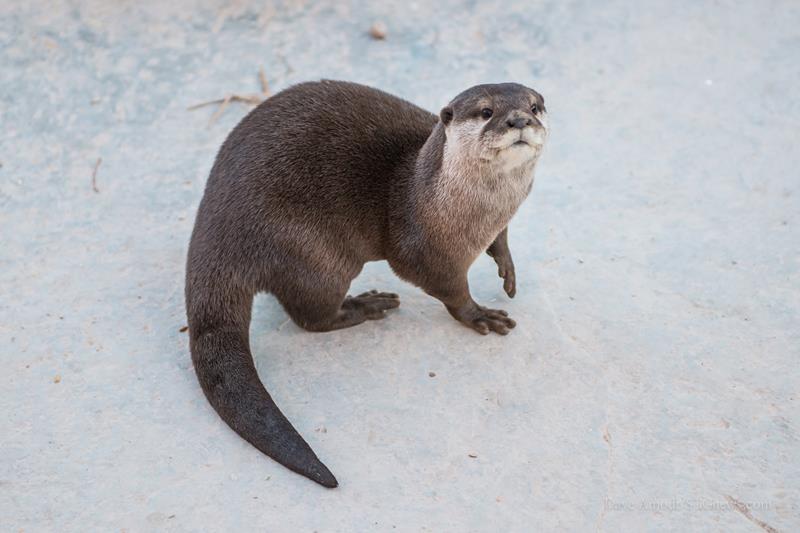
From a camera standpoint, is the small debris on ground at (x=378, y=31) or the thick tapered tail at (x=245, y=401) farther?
the small debris on ground at (x=378, y=31)

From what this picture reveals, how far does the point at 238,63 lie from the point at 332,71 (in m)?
0.35

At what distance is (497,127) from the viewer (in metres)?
1.92

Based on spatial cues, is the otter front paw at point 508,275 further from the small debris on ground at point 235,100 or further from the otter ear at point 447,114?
the small debris on ground at point 235,100

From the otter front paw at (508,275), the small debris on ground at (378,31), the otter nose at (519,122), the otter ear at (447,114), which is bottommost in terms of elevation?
the otter front paw at (508,275)

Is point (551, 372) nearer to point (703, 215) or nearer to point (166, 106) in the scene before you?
point (703, 215)

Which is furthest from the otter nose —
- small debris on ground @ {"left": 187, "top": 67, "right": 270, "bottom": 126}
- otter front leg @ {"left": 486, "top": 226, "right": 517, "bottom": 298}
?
small debris on ground @ {"left": 187, "top": 67, "right": 270, "bottom": 126}

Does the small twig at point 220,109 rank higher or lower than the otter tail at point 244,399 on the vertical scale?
higher

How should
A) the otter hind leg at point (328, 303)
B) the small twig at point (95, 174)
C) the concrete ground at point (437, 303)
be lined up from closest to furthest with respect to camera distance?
the concrete ground at point (437, 303) < the otter hind leg at point (328, 303) < the small twig at point (95, 174)

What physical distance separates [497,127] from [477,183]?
17cm

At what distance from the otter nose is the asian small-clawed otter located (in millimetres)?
44

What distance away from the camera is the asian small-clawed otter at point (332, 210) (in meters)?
1.98

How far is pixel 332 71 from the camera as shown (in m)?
3.25

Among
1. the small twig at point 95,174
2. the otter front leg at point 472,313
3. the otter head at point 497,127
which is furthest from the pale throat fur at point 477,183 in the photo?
the small twig at point 95,174

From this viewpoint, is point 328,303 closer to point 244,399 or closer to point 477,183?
point 244,399
